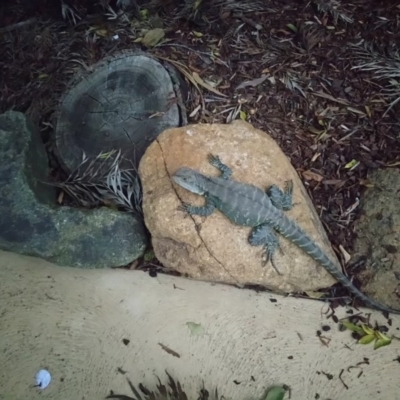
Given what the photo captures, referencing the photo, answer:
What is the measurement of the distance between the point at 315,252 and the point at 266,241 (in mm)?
324

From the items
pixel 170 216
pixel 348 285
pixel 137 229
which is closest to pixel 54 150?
pixel 137 229

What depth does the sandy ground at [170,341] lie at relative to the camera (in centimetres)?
330

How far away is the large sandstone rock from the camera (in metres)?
3.46

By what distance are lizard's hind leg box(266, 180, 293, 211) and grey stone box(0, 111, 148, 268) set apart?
0.96 metres

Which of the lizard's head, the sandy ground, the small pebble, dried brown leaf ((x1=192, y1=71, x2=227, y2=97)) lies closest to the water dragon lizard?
the lizard's head

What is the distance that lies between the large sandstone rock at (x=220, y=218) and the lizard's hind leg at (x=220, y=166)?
4 centimetres

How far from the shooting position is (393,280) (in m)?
3.50

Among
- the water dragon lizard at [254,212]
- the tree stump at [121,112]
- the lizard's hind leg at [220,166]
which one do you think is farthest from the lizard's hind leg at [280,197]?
the tree stump at [121,112]

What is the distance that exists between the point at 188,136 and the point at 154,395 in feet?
5.63

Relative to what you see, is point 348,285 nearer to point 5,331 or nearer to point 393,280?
point 393,280

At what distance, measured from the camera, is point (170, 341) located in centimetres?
345

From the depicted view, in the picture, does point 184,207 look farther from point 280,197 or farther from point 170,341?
point 170,341

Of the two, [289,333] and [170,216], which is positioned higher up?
[170,216]

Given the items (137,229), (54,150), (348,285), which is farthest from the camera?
(54,150)
